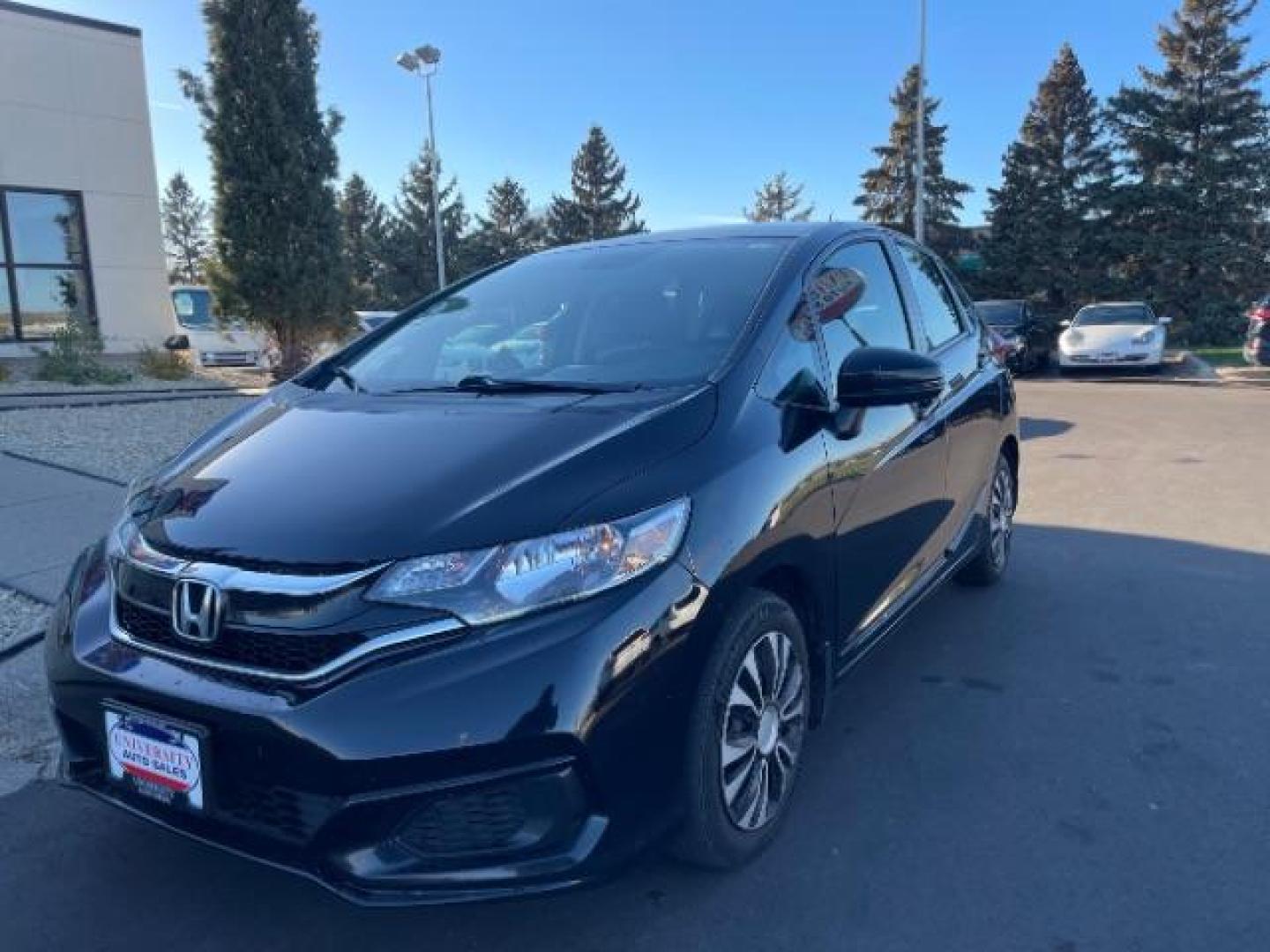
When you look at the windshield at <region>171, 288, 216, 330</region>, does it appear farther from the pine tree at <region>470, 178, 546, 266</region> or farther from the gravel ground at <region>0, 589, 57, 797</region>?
the pine tree at <region>470, 178, 546, 266</region>

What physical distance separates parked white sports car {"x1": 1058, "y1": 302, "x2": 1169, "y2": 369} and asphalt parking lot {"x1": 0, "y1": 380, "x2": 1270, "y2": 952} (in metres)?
14.5

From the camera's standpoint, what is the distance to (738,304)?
3.00 metres

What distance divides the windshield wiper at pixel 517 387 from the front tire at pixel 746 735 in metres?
0.74

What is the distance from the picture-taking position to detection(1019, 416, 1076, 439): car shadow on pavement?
412 inches

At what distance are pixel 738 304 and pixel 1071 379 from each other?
1680 cm

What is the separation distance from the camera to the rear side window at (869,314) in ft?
10.4

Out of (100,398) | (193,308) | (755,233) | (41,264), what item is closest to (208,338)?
(193,308)

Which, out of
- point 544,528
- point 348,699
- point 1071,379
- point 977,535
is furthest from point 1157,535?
point 1071,379

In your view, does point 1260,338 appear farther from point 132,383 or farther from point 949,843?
point 132,383

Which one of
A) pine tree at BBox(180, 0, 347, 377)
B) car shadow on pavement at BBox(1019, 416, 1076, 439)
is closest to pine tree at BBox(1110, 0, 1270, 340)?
car shadow on pavement at BBox(1019, 416, 1076, 439)

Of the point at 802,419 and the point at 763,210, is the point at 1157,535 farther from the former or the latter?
Result: the point at 763,210

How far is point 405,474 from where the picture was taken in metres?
2.30

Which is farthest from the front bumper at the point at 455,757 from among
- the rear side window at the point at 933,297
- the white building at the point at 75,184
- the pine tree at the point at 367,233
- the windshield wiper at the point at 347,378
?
the pine tree at the point at 367,233

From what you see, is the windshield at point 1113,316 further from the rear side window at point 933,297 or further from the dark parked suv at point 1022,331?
the rear side window at point 933,297
